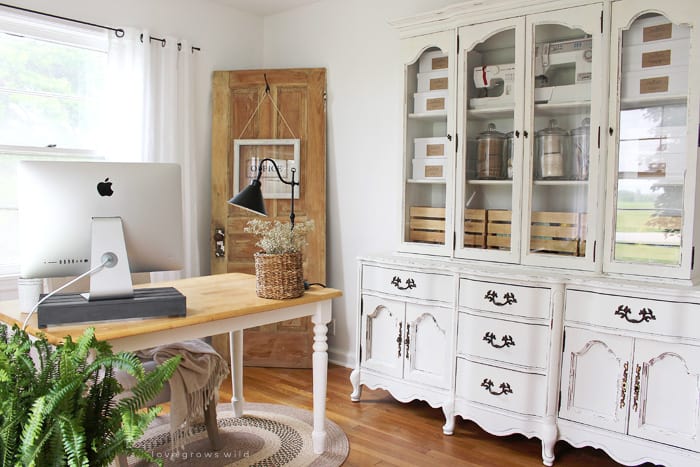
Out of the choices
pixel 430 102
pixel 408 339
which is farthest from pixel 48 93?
pixel 408 339

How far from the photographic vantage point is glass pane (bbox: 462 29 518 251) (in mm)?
3043

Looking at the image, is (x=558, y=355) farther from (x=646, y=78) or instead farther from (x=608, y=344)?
(x=646, y=78)

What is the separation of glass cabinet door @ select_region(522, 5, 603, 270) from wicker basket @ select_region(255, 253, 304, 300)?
1211 mm

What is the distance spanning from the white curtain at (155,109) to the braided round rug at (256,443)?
1.20 metres

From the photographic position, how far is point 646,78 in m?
2.63

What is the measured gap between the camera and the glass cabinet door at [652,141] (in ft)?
8.29

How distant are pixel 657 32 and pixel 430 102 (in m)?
1.16

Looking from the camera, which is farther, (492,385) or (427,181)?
(427,181)

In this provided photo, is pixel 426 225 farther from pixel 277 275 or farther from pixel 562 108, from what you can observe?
pixel 277 275

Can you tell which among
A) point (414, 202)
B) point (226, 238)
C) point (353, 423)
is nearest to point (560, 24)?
point (414, 202)

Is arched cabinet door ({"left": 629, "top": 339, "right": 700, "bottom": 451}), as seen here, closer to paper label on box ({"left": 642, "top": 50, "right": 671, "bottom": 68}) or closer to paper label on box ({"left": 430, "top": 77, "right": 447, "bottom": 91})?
paper label on box ({"left": 642, "top": 50, "right": 671, "bottom": 68})

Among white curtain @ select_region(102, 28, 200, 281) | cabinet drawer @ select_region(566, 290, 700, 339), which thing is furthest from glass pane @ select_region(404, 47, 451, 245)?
white curtain @ select_region(102, 28, 200, 281)

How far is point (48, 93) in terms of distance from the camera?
3.55 metres

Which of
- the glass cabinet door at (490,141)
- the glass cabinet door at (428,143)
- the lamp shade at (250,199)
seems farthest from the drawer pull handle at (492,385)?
the lamp shade at (250,199)
